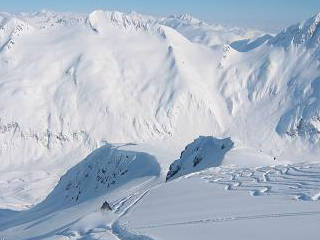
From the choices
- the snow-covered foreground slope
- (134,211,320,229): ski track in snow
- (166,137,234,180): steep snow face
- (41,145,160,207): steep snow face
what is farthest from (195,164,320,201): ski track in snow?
(41,145,160,207): steep snow face

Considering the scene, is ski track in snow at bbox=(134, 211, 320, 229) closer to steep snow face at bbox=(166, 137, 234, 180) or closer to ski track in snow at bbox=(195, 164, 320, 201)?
ski track in snow at bbox=(195, 164, 320, 201)

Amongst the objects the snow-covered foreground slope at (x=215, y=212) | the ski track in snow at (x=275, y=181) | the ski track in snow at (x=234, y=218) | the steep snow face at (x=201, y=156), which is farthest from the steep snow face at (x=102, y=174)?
the ski track in snow at (x=234, y=218)

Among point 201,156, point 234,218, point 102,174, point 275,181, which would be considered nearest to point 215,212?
point 234,218

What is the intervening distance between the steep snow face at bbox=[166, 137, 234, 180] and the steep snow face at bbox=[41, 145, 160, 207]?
182 inches

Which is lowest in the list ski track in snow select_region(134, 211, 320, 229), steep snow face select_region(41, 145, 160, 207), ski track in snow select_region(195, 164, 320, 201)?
steep snow face select_region(41, 145, 160, 207)

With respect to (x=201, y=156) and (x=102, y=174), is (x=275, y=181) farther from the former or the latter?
(x=102, y=174)

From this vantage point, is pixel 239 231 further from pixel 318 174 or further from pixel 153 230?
pixel 318 174

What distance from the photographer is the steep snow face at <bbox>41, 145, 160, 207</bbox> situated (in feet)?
261

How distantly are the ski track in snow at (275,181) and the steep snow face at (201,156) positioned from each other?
20013mm

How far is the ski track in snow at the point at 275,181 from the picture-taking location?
29422 mm

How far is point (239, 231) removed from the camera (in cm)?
2156

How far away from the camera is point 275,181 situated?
3412cm

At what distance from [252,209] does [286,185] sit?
22.8 feet

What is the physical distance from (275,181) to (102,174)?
58.7 metres
